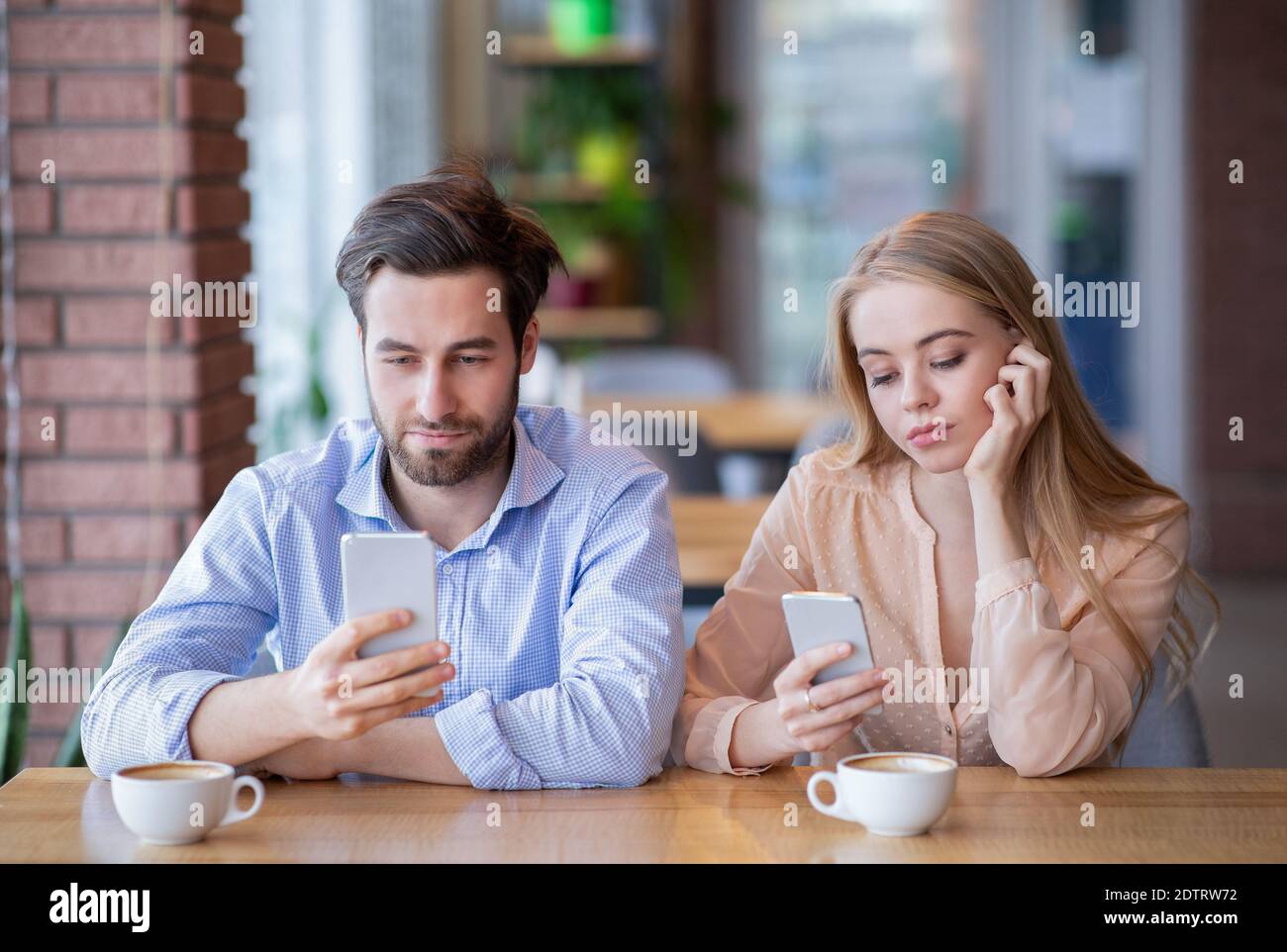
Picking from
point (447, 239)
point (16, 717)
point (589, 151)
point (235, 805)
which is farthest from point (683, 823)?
point (589, 151)

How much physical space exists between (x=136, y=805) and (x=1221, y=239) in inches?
232

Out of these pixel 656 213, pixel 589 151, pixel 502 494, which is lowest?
pixel 502 494

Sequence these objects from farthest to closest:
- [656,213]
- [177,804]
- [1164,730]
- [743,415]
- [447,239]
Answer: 1. [656,213]
2. [743,415]
3. [1164,730]
4. [447,239]
5. [177,804]

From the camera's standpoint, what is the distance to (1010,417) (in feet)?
6.07

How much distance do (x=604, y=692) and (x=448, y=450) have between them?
33 cm

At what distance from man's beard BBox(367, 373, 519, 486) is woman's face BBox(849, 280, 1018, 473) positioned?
454 mm

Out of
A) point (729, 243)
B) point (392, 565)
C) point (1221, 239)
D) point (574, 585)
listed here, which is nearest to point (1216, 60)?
point (1221, 239)

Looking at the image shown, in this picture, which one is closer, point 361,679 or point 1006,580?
point 361,679

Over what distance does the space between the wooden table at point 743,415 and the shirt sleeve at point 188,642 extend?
246 centimetres

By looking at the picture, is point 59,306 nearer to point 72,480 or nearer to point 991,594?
point 72,480

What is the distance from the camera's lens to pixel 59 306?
2.73 m

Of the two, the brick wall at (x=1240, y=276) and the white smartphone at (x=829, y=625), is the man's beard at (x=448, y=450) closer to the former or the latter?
the white smartphone at (x=829, y=625)

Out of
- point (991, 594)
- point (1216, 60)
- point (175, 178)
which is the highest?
point (1216, 60)

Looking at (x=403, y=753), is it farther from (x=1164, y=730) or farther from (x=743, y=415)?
(x=743, y=415)
